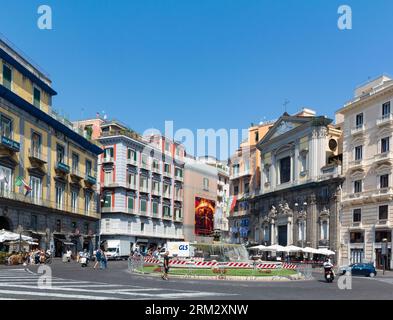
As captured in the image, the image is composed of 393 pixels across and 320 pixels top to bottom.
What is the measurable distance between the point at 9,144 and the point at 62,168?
38.3 feet

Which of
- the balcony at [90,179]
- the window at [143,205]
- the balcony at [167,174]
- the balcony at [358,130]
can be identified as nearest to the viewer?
the balcony at [358,130]

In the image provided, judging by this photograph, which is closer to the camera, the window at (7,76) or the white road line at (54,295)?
the white road line at (54,295)

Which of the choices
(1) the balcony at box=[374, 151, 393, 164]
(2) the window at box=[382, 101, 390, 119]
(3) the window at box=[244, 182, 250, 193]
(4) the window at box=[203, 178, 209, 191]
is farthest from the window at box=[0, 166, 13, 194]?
(4) the window at box=[203, 178, 209, 191]

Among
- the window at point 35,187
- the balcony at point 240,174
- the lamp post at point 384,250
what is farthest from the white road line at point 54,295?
the balcony at point 240,174

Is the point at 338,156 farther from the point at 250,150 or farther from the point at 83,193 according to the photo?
the point at 83,193

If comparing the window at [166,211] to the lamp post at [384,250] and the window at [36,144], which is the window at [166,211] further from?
the lamp post at [384,250]

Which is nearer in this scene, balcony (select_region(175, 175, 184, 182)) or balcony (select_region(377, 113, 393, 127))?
balcony (select_region(377, 113, 393, 127))

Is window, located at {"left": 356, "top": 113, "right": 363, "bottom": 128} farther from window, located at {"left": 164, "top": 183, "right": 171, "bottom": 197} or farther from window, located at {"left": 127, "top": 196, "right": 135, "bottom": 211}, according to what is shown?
window, located at {"left": 164, "top": 183, "right": 171, "bottom": 197}

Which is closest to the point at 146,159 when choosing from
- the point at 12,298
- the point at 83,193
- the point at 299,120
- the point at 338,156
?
the point at 83,193

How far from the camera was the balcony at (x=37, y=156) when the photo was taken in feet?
165

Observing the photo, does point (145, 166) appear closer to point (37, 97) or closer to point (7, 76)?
point (37, 97)

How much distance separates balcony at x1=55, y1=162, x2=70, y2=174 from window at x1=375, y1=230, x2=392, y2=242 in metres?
33.0

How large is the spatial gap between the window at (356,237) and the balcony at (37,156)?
3273 cm

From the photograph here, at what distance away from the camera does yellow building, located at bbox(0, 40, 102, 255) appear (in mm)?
46531
